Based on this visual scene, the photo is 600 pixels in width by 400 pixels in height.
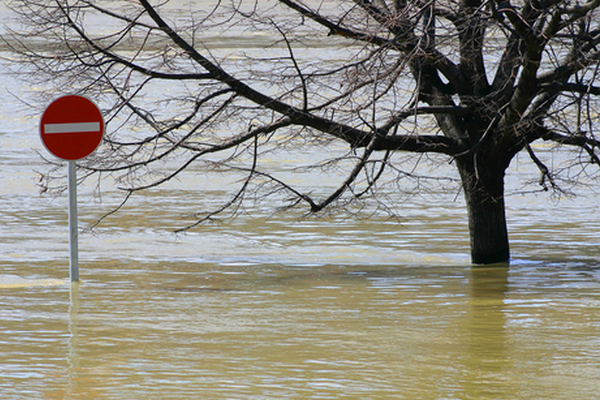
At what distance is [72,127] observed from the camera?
9398 millimetres

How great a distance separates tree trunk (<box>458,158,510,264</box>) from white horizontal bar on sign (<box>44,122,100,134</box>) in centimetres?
502

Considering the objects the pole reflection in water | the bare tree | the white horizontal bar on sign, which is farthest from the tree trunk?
the pole reflection in water

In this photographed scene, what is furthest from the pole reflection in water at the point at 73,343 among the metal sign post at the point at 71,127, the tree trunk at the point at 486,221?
the tree trunk at the point at 486,221

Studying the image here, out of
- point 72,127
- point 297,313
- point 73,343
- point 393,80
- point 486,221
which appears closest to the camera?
point 73,343

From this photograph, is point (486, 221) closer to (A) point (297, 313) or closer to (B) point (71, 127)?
(A) point (297, 313)

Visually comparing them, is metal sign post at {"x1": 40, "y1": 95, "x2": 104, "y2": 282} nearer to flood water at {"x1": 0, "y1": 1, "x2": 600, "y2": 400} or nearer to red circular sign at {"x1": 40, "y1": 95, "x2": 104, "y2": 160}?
red circular sign at {"x1": 40, "y1": 95, "x2": 104, "y2": 160}

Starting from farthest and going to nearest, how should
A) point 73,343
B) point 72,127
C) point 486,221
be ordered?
point 486,221 → point 72,127 → point 73,343

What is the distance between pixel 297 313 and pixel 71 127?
320 cm

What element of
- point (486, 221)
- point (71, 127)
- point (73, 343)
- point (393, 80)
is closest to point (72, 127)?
point (71, 127)

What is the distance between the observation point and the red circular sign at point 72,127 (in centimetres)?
926

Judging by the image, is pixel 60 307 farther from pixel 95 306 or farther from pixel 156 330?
pixel 156 330

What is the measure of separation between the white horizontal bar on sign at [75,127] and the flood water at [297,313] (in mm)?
1682

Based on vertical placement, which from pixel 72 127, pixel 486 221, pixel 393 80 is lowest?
pixel 486 221

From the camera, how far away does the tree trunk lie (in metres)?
12.0
